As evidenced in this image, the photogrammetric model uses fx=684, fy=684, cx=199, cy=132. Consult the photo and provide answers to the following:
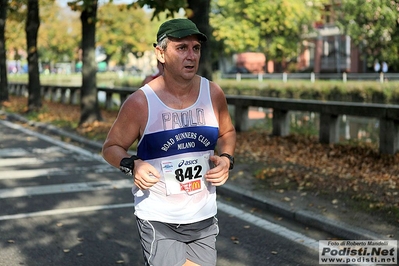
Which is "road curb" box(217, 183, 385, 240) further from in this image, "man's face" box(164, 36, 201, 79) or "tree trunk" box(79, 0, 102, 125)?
"tree trunk" box(79, 0, 102, 125)

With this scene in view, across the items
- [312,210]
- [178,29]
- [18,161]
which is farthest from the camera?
[18,161]

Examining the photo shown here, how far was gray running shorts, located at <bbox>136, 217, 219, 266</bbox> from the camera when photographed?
11.9 ft

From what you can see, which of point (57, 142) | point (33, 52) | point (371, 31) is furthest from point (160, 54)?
point (371, 31)

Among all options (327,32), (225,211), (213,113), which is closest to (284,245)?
(225,211)

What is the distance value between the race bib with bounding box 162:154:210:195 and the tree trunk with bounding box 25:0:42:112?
1986 centimetres

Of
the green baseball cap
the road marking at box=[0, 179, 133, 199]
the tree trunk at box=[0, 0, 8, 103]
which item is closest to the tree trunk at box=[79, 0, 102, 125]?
the road marking at box=[0, 179, 133, 199]

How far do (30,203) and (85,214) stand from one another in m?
0.99

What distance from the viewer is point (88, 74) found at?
1822cm

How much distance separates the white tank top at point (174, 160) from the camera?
11.8 feet

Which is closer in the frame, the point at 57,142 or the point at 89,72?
the point at 57,142

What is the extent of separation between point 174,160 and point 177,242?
1.46 feet

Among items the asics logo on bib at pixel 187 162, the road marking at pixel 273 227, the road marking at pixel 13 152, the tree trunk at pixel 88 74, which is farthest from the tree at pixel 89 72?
the asics logo on bib at pixel 187 162

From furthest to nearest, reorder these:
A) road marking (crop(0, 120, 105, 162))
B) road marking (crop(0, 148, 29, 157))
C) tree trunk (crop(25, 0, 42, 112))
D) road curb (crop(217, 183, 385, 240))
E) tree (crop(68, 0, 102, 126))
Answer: tree trunk (crop(25, 0, 42, 112)) < tree (crop(68, 0, 102, 126)) < road marking (crop(0, 148, 29, 157)) < road marking (crop(0, 120, 105, 162)) < road curb (crop(217, 183, 385, 240))

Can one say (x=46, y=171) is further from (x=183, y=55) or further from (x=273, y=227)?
(x=183, y=55)
